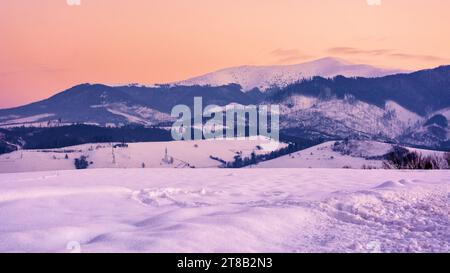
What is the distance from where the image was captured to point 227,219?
28.6 feet

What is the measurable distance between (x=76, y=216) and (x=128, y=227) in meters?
1.99

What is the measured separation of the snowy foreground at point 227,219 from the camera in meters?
7.36

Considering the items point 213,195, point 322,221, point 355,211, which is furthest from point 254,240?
point 213,195

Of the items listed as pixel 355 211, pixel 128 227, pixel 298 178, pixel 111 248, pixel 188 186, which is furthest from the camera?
pixel 298 178

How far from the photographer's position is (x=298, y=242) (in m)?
7.77

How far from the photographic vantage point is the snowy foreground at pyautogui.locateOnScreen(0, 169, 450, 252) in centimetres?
736

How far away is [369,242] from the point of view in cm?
768
